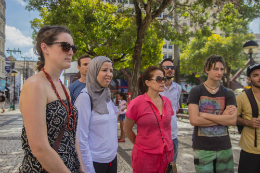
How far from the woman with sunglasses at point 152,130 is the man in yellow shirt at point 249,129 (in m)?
1.08

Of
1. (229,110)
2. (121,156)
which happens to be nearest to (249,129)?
(229,110)

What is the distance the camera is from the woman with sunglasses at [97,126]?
82.0 inches

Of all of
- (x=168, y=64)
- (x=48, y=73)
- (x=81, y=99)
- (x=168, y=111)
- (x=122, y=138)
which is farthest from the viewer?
(x=122, y=138)

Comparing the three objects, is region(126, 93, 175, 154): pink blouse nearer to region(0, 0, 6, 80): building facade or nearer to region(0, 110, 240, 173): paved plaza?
region(0, 110, 240, 173): paved plaza

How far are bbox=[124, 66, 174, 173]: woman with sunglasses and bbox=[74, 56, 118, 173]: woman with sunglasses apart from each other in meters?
0.40

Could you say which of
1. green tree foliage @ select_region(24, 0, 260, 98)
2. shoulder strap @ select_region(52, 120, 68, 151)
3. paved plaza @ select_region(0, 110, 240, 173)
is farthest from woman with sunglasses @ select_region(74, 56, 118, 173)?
green tree foliage @ select_region(24, 0, 260, 98)

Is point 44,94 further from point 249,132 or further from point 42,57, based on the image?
point 249,132

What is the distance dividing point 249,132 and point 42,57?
2855 mm

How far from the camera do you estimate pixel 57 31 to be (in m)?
1.58

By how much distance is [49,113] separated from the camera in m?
1.38

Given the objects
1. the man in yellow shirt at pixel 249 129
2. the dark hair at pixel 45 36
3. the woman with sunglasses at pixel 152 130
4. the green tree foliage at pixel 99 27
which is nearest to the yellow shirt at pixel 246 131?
the man in yellow shirt at pixel 249 129

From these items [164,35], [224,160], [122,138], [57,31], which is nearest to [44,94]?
[57,31]

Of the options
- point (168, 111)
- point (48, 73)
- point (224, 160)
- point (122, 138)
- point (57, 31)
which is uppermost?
point (57, 31)

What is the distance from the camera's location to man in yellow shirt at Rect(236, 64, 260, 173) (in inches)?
110
